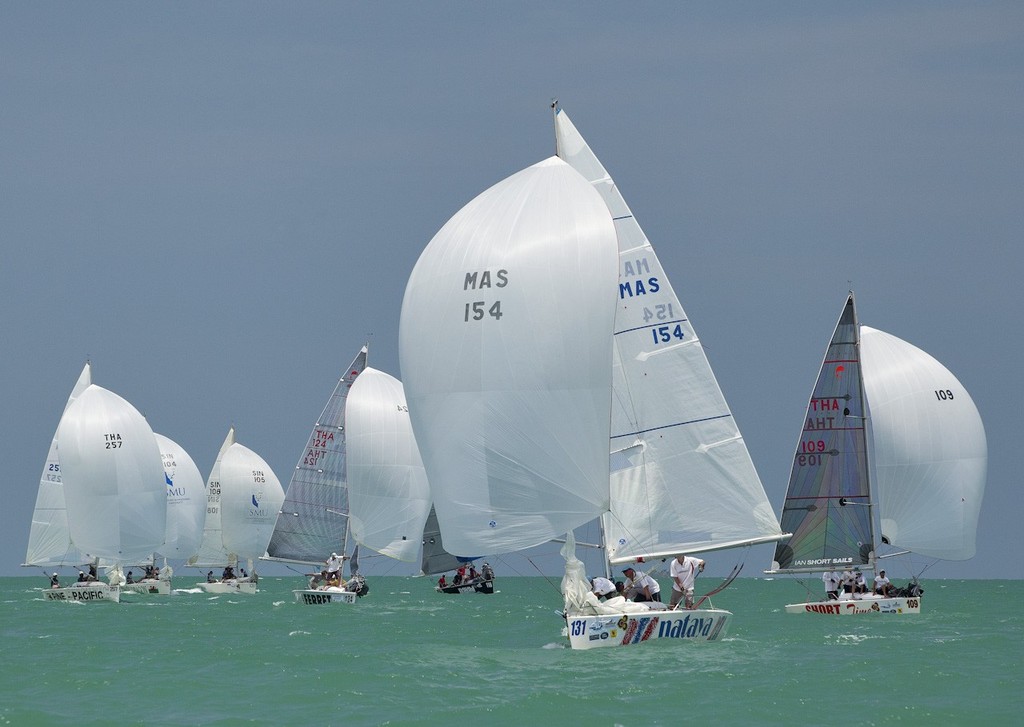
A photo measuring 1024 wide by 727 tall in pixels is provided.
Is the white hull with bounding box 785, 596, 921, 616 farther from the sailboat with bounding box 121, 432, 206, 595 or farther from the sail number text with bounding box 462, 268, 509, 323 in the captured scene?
the sailboat with bounding box 121, 432, 206, 595

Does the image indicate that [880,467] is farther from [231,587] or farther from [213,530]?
[213,530]

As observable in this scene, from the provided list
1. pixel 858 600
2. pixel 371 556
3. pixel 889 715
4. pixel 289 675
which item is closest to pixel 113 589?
pixel 371 556

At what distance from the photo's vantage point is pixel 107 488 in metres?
55.3

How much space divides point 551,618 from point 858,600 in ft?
29.3

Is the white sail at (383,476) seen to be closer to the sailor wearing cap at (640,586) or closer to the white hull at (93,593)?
the white hull at (93,593)

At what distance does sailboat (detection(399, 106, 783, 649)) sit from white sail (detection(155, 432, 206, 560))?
5247cm

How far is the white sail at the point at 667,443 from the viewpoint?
2758cm

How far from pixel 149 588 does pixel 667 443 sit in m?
43.2

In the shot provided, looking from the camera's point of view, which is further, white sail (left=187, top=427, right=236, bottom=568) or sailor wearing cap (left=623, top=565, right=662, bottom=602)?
white sail (left=187, top=427, right=236, bottom=568)

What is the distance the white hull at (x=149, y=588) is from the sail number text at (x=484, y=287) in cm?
4441

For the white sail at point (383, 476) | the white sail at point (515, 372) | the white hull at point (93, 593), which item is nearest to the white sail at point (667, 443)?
the white sail at point (515, 372)

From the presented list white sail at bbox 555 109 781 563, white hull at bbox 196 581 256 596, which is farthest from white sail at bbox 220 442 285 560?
white sail at bbox 555 109 781 563

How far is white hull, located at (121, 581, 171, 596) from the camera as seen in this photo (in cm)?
6606

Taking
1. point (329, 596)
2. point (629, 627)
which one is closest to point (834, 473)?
point (629, 627)
